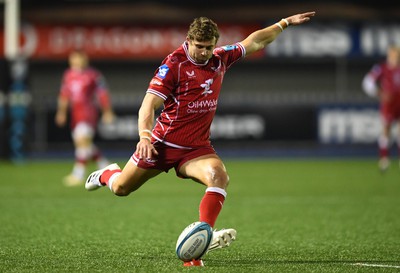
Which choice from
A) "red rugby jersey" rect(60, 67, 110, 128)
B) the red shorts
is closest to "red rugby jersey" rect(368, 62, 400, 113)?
"red rugby jersey" rect(60, 67, 110, 128)

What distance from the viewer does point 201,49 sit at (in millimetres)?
6609

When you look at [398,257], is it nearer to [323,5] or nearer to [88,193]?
[88,193]

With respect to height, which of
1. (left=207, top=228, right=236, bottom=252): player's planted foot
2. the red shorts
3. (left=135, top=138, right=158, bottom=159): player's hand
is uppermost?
(left=135, top=138, right=158, bottom=159): player's hand

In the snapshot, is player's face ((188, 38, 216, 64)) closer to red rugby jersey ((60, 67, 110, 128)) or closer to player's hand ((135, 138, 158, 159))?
player's hand ((135, 138, 158, 159))

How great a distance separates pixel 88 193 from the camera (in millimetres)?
13133

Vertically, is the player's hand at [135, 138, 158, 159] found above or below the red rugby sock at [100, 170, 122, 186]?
above

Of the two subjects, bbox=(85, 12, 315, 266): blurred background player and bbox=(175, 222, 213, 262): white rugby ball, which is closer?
bbox=(175, 222, 213, 262): white rugby ball

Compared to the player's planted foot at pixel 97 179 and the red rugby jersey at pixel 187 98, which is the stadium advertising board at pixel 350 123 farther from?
the red rugby jersey at pixel 187 98

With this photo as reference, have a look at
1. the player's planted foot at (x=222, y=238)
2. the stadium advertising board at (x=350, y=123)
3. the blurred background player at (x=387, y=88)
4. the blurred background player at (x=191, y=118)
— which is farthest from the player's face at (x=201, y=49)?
the stadium advertising board at (x=350, y=123)

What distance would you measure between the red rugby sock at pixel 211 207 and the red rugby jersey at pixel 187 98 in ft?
1.83

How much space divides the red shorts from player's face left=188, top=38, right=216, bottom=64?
0.74 meters

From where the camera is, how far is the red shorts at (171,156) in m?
6.95

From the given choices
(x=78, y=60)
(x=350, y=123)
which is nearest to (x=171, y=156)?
(x=78, y=60)

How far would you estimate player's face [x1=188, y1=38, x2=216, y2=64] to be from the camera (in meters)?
6.57
